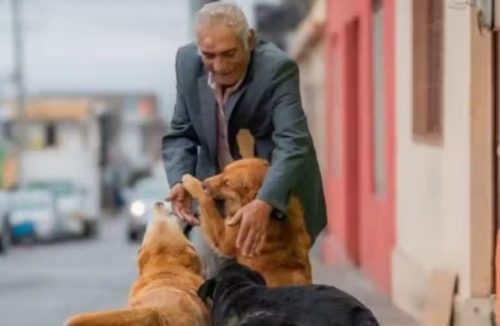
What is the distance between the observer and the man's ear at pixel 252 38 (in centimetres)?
557

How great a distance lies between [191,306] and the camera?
5363mm

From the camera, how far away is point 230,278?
5.32 meters

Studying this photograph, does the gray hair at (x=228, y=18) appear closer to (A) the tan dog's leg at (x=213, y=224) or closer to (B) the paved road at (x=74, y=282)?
(A) the tan dog's leg at (x=213, y=224)

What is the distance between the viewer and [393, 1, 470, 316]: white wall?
30.5 feet

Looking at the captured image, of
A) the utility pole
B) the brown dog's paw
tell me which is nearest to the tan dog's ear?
the brown dog's paw

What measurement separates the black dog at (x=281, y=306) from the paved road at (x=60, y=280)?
352 inches

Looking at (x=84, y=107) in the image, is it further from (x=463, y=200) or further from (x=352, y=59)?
(x=463, y=200)

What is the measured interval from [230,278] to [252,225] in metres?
0.22

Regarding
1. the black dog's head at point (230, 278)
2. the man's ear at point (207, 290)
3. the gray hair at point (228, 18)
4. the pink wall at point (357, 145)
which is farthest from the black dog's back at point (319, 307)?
the pink wall at point (357, 145)

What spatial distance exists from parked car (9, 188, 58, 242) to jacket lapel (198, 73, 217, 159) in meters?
32.6

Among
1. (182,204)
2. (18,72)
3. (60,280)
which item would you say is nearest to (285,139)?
(182,204)

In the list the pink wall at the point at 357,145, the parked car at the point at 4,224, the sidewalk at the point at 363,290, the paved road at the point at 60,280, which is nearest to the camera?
the sidewalk at the point at 363,290

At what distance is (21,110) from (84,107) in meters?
7.74

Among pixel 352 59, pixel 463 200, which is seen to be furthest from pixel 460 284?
pixel 352 59
